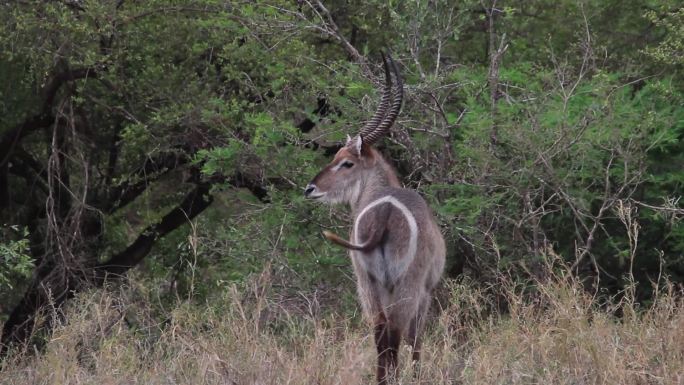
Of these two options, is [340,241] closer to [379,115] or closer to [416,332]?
[416,332]

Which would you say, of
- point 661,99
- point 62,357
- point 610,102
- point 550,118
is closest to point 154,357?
point 62,357

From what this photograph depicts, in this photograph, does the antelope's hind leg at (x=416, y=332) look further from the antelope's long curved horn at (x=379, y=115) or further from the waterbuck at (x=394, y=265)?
the antelope's long curved horn at (x=379, y=115)

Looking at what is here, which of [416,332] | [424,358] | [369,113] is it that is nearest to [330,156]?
[369,113]

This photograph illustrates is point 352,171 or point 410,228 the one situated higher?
point 410,228

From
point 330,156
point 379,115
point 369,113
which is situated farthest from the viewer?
point 330,156

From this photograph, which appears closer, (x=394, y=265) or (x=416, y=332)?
(x=394, y=265)

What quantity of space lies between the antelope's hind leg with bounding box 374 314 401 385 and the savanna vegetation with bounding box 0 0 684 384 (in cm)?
8

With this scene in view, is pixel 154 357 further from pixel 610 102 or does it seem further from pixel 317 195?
pixel 610 102

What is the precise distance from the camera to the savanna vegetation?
20.9 feet

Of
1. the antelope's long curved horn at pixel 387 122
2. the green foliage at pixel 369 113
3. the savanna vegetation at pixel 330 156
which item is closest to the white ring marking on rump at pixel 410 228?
the savanna vegetation at pixel 330 156

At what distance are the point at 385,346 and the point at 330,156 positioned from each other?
13.2 feet

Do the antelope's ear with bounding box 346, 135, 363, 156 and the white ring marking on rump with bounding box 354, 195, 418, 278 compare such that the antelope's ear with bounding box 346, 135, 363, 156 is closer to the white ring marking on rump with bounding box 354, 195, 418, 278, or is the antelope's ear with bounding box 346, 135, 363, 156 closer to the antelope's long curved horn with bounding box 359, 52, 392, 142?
the antelope's long curved horn with bounding box 359, 52, 392, 142

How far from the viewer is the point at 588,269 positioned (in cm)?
896

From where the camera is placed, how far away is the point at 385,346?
6008 millimetres
